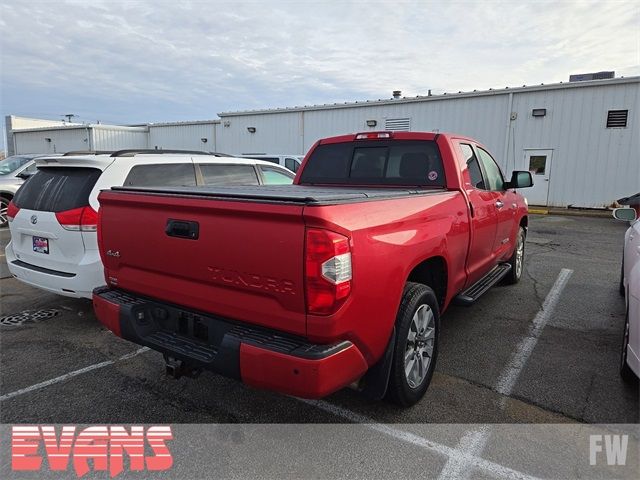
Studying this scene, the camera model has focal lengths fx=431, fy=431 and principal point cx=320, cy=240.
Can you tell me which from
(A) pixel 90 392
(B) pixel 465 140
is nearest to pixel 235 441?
(A) pixel 90 392

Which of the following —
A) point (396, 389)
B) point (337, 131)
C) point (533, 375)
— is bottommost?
point (533, 375)

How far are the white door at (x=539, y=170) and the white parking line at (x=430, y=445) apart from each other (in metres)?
15.8

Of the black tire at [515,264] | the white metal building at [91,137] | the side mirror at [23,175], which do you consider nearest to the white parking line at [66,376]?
the black tire at [515,264]

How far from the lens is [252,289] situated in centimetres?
232

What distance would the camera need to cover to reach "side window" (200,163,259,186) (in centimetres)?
559

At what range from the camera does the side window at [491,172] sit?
4.84 m

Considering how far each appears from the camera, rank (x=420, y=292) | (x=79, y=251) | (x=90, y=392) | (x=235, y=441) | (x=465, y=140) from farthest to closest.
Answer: (x=465, y=140) → (x=79, y=251) → (x=90, y=392) → (x=420, y=292) → (x=235, y=441)

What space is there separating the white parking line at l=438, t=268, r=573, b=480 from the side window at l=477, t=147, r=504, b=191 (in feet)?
5.18

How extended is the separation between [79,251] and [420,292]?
3253 mm

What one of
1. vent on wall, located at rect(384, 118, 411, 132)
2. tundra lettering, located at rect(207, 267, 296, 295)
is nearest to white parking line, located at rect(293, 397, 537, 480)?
tundra lettering, located at rect(207, 267, 296, 295)

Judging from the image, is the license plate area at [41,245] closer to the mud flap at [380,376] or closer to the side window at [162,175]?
the side window at [162,175]

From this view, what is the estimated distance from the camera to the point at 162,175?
5.04 m

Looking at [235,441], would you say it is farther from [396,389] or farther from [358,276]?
[358,276]

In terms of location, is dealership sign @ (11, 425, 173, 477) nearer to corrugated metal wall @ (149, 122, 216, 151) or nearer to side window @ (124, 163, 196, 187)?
side window @ (124, 163, 196, 187)
